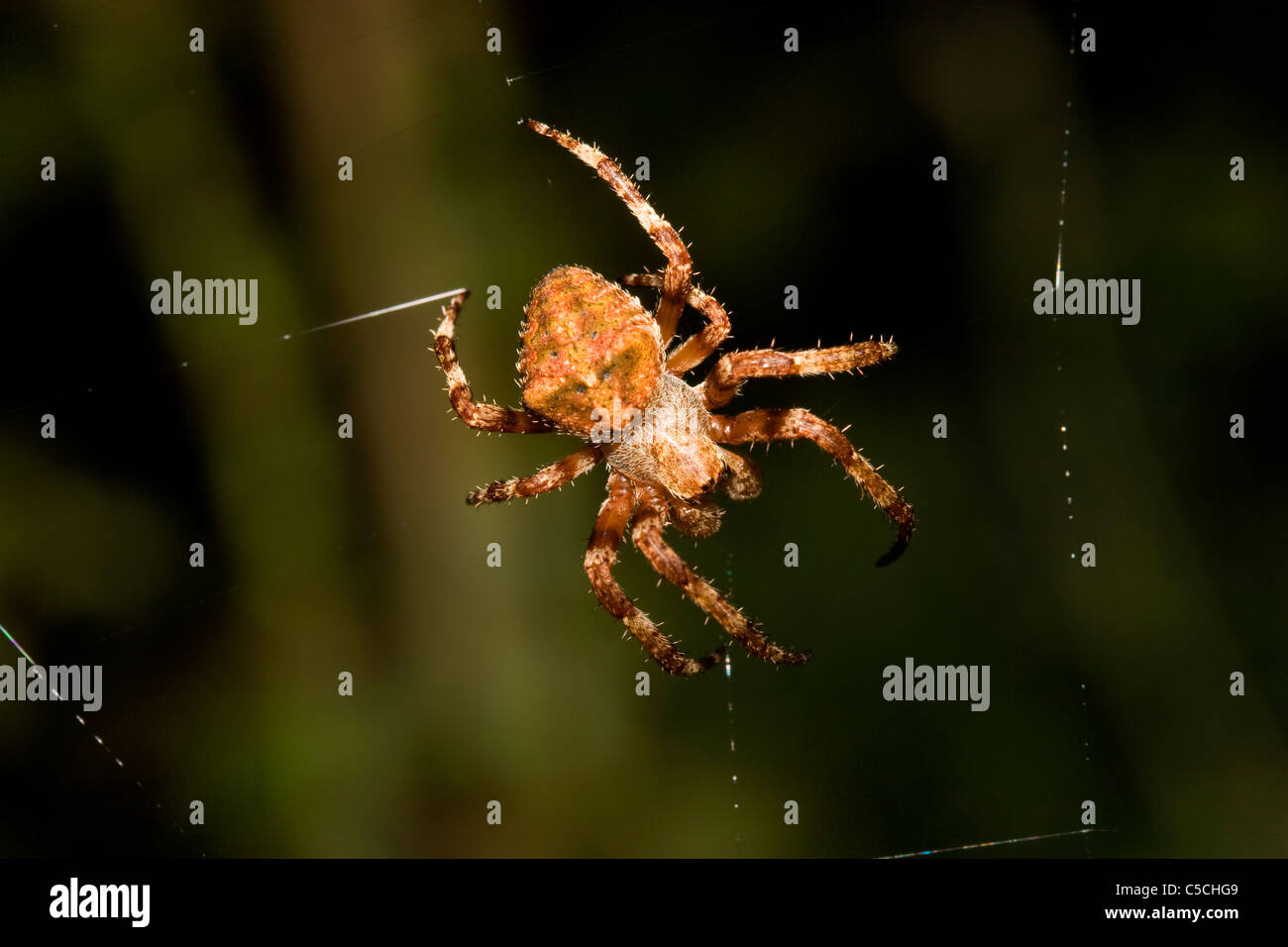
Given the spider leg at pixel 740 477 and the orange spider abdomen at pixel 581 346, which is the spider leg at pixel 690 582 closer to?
the spider leg at pixel 740 477

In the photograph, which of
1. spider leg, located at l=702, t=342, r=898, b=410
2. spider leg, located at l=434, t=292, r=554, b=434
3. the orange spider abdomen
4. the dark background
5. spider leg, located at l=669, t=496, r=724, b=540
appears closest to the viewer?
the orange spider abdomen

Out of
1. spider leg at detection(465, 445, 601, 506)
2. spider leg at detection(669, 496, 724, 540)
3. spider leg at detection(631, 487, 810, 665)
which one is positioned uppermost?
spider leg at detection(465, 445, 601, 506)

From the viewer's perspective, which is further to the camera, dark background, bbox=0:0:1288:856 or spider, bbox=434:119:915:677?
dark background, bbox=0:0:1288:856

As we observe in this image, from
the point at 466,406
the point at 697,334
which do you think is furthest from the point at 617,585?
the point at 697,334

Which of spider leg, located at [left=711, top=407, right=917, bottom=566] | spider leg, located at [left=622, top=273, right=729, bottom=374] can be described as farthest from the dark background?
spider leg, located at [left=711, top=407, right=917, bottom=566]

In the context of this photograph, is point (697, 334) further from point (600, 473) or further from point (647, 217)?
point (600, 473)

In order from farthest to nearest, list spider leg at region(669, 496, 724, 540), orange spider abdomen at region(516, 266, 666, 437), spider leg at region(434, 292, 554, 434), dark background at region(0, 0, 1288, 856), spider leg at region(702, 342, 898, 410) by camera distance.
Result: 1. dark background at region(0, 0, 1288, 856)
2. spider leg at region(669, 496, 724, 540)
3. spider leg at region(434, 292, 554, 434)
4. spider leg at region(702, 342, 898, 410)
5. orange spider abdomen at region(516, 266, 666, 437)

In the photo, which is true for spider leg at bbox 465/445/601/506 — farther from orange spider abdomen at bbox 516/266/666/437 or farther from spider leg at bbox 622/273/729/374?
spider leg at bbox 622/273/729/374

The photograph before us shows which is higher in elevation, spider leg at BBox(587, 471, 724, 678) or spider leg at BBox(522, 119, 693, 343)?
spider leg at BBox(522, 119, 693, 343)
